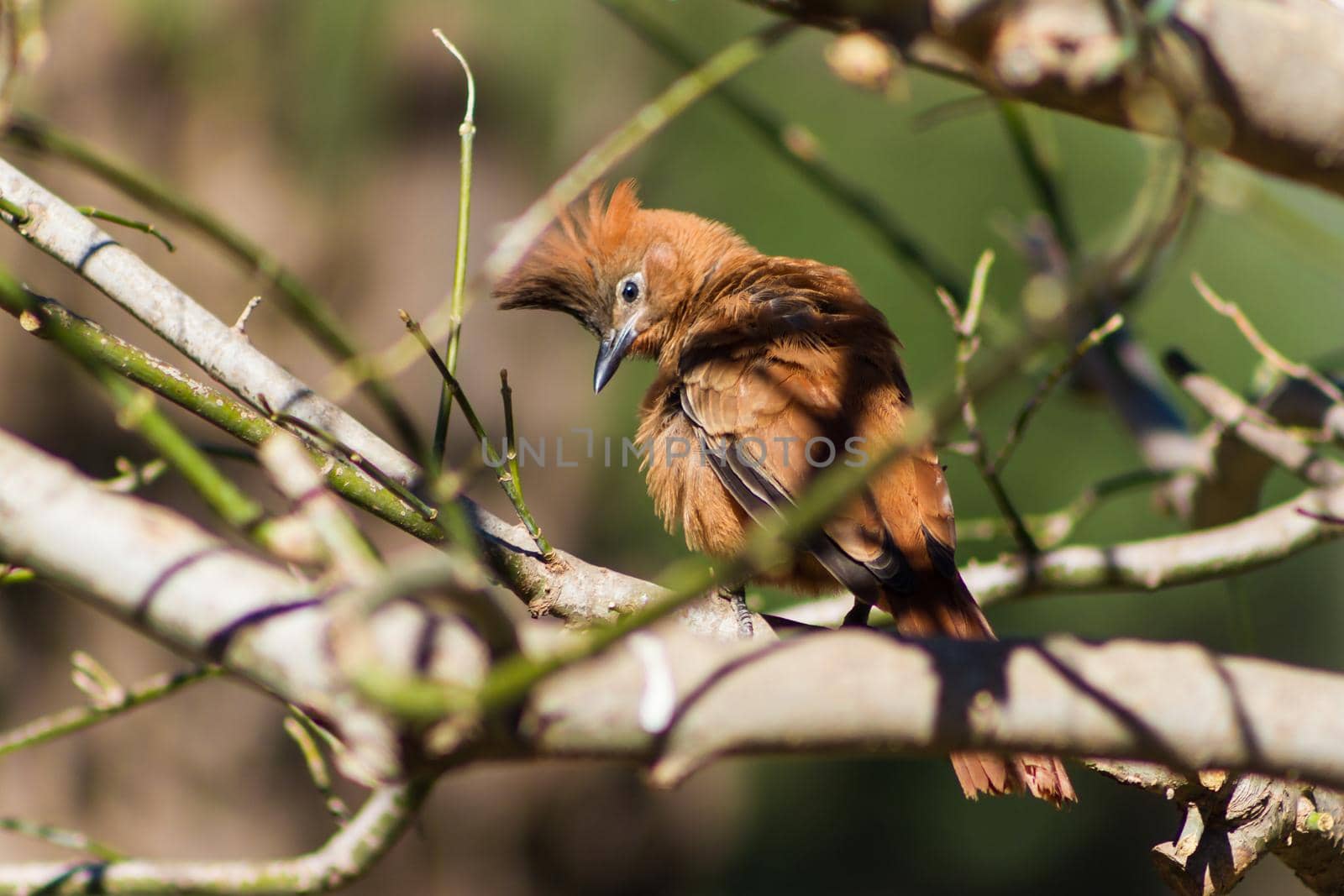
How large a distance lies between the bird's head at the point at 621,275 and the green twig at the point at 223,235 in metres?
2.60

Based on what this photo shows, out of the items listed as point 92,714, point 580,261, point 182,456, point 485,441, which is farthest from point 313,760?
point 580,261

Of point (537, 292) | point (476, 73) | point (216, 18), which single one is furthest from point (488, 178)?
point (537, 292)

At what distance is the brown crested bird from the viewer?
9.02 ft

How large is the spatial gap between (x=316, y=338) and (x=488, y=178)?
5.42m

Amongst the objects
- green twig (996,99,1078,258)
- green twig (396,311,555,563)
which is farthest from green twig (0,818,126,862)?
green twig (996,99,1078,258)

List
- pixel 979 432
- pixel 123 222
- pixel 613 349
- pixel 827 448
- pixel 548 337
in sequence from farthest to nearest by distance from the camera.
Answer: pixel 548 337 → pixel 613 349 → pixel 827 448 → pixel 979 432 → pixel 123 222

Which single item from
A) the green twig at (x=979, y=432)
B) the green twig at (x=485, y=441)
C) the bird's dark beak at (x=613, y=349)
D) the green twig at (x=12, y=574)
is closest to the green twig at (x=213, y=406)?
the green twig at (x=485, y=441)

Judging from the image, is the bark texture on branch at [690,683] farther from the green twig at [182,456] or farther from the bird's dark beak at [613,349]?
the bird's dark beak at [613,349]

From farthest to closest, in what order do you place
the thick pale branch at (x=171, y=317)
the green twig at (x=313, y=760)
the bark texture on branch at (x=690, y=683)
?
the green twig at (x=313, y=760)
the thick pale branch at (x=171, y=317)
the bark texture on branch at (x=690, y=683)

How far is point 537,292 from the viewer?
4020mm

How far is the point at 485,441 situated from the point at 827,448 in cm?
137

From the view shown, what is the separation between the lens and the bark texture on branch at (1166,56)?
1357 mm

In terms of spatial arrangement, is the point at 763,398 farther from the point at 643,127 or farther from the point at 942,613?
the point at 643,127

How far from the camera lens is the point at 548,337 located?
6656 millimetres
